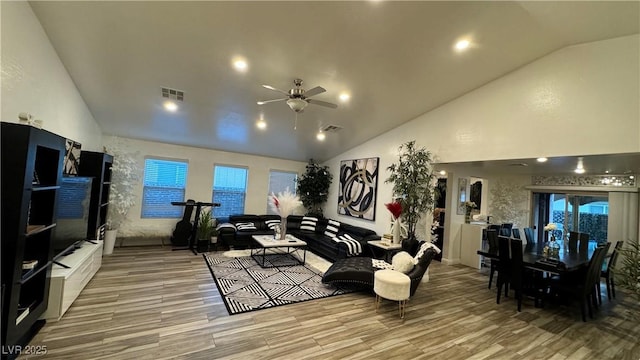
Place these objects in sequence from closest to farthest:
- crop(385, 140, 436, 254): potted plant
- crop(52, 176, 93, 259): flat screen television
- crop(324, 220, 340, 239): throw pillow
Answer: crop(52, 176, 93, 259): flat screen television < crop(385, 140, 436, 254): potted plant < crop(324, 220, 340, 239): throw pillow

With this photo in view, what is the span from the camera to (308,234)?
6.58 m

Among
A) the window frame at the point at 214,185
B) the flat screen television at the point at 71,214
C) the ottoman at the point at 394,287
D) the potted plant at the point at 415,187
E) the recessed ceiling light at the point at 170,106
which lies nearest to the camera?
the flat screen television at the point at 71,214

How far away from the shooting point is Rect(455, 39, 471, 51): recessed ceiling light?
3111 millimetres

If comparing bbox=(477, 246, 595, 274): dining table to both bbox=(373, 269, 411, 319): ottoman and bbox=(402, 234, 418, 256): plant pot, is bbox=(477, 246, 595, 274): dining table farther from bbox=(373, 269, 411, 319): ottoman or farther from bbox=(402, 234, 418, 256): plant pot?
bbox=(373, 269, 411, 319): ottoman

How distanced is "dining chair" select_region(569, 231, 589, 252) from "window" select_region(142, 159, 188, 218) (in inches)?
339

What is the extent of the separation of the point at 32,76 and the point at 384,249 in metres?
5.20

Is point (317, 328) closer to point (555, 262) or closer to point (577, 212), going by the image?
point (555, 262)

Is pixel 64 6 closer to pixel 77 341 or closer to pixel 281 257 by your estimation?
pixel 77 341

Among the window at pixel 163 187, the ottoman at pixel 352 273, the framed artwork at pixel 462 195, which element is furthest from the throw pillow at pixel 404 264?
the window at pixel 163 187

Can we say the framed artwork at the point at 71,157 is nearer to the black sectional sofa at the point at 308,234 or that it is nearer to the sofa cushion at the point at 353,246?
the black sectional sofa at the point at 308,234

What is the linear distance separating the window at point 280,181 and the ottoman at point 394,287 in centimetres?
489

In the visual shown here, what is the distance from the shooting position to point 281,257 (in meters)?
5.55

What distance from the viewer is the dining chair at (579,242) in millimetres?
4684

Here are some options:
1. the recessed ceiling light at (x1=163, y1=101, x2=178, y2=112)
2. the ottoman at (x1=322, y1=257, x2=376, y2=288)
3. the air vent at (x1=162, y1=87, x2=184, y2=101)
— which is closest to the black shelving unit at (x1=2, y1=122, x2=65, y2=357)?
the air vent at (x1=162, y1=87, x2=184, y2=101)
